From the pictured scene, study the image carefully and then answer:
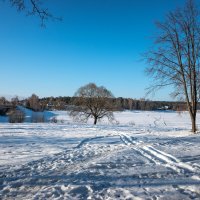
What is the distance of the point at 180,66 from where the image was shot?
14898 mm

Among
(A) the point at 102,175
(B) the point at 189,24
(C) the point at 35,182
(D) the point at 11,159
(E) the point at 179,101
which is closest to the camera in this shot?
(C) the point at 35,182

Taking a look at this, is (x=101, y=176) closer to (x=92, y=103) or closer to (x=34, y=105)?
(x=92, y=103)

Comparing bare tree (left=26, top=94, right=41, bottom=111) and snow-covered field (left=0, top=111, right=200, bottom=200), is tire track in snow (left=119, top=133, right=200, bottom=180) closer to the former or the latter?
snow-covered field (left=0, top=111, right=200, bottom=200)

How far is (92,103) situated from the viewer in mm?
33188

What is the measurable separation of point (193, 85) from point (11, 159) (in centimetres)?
1233

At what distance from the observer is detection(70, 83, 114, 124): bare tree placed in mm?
33156

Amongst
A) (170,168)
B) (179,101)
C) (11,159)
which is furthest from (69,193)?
(179,101)

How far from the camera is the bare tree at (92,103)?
3316 cm

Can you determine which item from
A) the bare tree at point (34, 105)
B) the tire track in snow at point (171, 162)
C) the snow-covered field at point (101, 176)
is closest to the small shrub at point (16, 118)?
the snow-covered field at point (101, 176)

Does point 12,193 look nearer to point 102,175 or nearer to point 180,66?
point 102,175

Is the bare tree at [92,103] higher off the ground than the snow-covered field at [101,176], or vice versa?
the bare tree at [92,103]

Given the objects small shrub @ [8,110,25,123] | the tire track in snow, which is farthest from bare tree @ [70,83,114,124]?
the tire track in snow

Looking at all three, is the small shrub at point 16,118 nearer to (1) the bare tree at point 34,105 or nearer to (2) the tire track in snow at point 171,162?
(2) the tire track in snow at point 171,162

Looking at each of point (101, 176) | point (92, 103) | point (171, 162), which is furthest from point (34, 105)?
point (101, 176)
